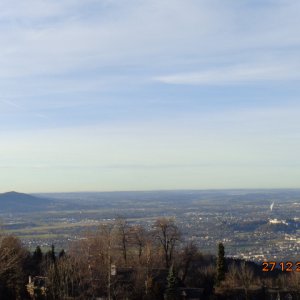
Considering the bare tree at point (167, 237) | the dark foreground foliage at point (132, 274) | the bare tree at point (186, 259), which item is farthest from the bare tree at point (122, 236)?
the bare tree at point (186, 259)

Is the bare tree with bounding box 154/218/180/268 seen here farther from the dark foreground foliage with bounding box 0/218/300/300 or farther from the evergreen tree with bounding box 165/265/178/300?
the evergreen tree with bounding box 165/265/178/300

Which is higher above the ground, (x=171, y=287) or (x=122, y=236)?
(x=122, y=236)

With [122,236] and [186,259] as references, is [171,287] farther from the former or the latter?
[122,236]

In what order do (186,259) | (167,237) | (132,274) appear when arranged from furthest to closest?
(186,259)
(167,237)
(132,274)

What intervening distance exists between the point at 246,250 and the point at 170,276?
207 ft

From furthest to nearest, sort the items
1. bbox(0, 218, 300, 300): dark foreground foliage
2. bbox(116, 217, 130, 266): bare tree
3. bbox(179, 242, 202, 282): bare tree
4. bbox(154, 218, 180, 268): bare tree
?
bbox(116, 217, 130, 266): bare tree, bbox(154, 218, 180, 268): bare tree, bbox(179, 242, 202, 282): bare tree, bbox(0, 218, 300, 300): dark foreground foliage

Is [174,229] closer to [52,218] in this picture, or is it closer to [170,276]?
[170,276]

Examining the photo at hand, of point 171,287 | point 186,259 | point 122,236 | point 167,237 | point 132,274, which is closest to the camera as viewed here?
point 171,287

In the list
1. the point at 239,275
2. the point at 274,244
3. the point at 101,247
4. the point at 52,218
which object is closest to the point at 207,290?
the point at 239,275

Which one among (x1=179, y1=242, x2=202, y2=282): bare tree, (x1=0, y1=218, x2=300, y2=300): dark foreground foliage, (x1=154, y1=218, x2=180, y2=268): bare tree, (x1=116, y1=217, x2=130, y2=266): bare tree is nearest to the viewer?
(x1=0, y1=218, x2=300, y2=300): dark foreground foliage

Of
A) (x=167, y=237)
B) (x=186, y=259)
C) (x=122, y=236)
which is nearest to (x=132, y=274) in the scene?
(x=122, y=236)

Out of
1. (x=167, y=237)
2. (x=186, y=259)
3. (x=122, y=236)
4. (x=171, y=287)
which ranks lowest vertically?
(x=171, y=287)

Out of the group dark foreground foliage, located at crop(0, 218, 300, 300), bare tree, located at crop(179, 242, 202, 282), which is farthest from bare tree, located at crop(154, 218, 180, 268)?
bare tree, located at crop(179, 242, 202, 282)

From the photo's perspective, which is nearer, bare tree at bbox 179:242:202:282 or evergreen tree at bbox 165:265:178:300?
evergreen tree at bbox 165:265:178:300
